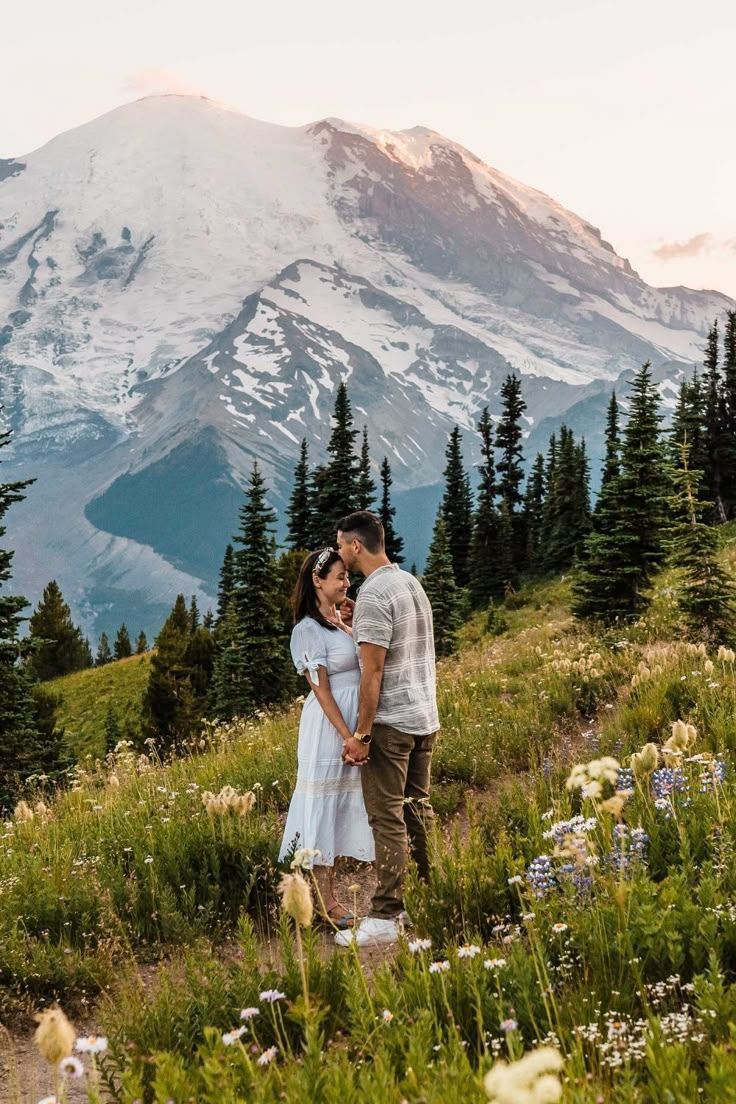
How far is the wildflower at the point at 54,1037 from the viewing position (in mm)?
2033

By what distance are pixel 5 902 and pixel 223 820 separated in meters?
1.58

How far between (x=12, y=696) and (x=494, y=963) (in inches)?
777

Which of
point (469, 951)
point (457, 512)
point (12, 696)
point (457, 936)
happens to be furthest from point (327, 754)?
point (457, 512)

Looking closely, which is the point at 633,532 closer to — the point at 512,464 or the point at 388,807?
the point at 388,807

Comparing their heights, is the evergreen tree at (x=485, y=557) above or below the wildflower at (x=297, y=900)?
below

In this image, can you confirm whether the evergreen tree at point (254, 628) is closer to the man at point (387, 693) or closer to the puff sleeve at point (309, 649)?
the puff sleeve at point (309, 649)

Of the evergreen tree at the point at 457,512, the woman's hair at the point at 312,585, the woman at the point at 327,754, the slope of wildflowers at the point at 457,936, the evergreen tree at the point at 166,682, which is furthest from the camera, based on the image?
the evergreen tree at the point at 457,512

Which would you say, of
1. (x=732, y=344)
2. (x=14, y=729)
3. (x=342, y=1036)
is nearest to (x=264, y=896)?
(x=342, y=1036)

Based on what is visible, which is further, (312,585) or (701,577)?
(701,577)

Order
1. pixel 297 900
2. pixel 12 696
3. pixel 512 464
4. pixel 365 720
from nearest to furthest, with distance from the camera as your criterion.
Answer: pixel 297 900, pixel 365 720, pixel 12 696, pixel 512 464

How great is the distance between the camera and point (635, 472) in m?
26.5

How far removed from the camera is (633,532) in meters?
26.4

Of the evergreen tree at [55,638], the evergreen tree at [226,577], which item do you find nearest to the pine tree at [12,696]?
the evergreen tree at [226,577]

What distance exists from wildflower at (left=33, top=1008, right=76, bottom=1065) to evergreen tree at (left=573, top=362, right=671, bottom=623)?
2405 centimetres
